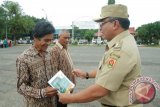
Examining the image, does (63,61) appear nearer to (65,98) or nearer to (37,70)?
(37,70)

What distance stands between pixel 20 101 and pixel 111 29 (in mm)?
6230

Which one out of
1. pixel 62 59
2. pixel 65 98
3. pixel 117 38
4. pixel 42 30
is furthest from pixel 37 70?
pixel 62 59

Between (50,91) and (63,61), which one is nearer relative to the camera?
(50,91)

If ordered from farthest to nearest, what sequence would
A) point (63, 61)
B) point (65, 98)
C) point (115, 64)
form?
point (63, 61) → point (65, 98) → point (115, 64)

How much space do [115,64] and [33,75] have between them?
122 cm

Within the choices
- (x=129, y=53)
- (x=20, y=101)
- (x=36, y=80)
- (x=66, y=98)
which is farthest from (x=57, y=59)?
(x=20, y=101)

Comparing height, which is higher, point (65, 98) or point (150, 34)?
point (65, 98)

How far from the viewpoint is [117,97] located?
308cm

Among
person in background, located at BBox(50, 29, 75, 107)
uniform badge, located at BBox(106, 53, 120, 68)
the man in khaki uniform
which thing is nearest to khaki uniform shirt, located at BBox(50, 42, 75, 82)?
person in background, located at BBox(50, 29, 75, 107)

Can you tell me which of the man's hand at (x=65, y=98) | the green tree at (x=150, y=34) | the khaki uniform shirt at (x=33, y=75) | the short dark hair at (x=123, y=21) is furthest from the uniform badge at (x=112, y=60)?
the green tree at (x=150, y=34)

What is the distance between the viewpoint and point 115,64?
2920 mm

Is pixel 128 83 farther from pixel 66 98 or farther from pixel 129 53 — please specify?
pixel 66 98

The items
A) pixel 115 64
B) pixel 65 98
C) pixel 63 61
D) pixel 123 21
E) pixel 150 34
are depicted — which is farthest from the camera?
pixel 150 34

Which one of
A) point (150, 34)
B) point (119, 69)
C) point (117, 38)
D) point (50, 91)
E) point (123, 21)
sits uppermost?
point (123, 21)
